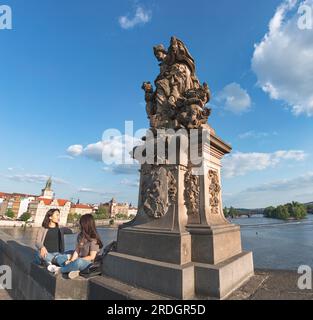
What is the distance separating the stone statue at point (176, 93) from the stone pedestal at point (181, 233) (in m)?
0.32

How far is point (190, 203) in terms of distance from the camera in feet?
11.7

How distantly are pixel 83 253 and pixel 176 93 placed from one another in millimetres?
3095

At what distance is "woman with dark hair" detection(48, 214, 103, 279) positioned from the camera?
3.40 m

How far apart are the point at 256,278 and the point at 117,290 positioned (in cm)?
212

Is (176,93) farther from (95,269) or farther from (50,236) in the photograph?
(50,236)

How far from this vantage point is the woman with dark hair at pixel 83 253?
340 centimetres

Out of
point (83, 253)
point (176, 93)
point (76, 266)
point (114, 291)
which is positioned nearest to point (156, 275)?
point (114, 291)

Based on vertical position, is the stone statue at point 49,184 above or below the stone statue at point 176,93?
above

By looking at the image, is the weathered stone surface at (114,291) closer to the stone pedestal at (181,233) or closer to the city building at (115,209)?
the stone pedestal at (181,233)

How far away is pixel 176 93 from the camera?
4.35 m

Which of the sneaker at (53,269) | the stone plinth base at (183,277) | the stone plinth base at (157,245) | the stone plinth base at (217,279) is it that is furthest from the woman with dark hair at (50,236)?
the stone plinth base at (217,279)
